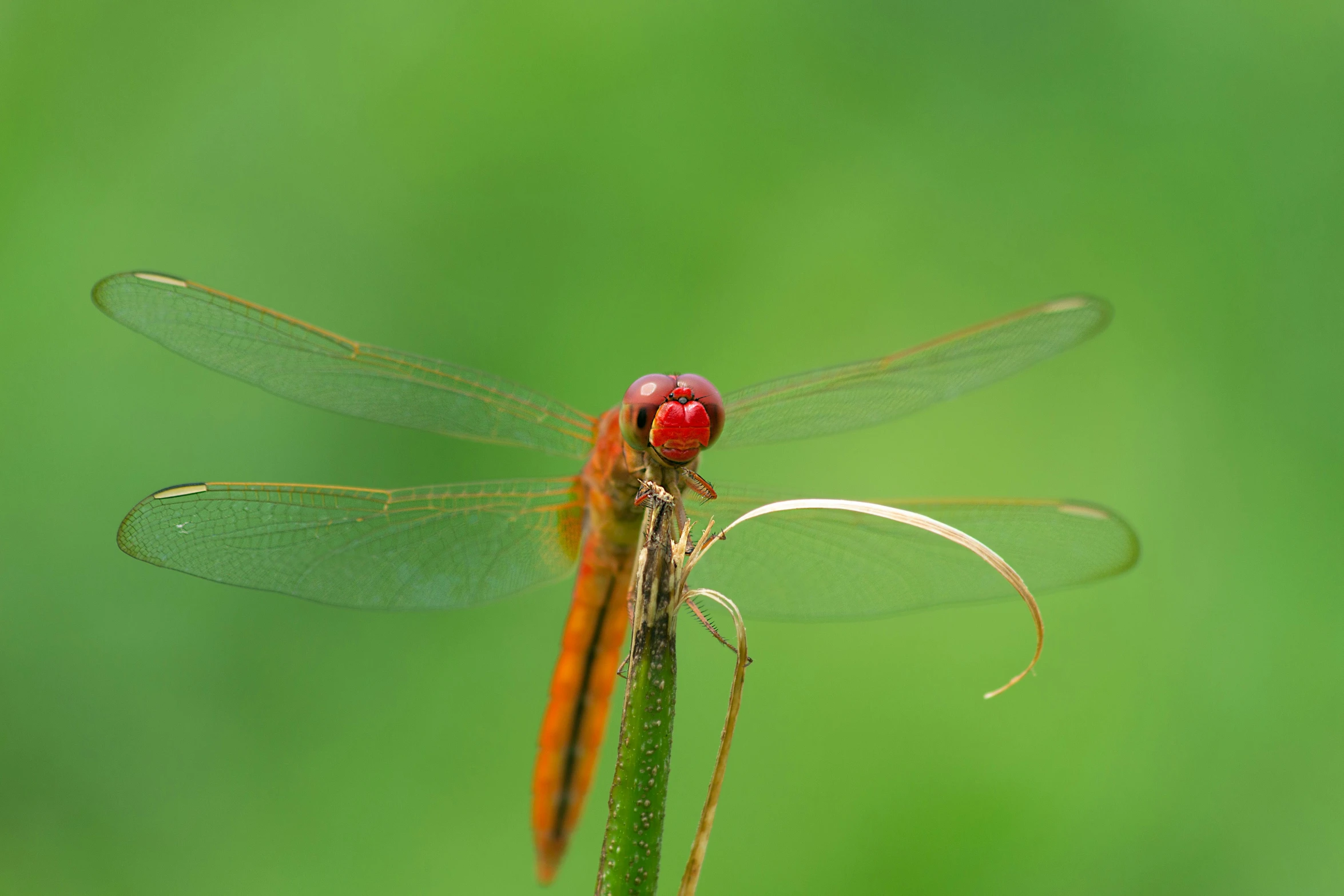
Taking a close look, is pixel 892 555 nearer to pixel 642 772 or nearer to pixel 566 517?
pixel 566 517

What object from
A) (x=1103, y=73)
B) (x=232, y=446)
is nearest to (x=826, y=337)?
(x=1103, y=73)

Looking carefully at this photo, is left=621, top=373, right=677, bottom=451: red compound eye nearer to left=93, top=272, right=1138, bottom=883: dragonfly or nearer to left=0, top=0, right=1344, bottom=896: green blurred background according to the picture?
left=93, top=272, right=1138, bottom=883: dragonfly

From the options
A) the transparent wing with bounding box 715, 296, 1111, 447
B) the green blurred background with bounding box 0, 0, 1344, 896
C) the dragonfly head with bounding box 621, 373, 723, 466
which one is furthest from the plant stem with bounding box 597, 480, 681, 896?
the green blurred background with bounding box 0, 0, 1344, 896

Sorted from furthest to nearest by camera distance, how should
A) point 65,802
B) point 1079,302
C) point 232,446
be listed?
1. point 232,446
2. point 65,802
3. point 1079,302

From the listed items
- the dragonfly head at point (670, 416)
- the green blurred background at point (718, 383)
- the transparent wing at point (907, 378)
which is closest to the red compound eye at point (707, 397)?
the dragonfly head at point (670, 416)

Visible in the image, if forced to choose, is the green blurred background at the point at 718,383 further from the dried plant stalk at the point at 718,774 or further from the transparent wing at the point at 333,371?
the dried plant stalk at the point at 718,774

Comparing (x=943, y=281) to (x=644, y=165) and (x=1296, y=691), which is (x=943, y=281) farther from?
(x=1296, y=691)
